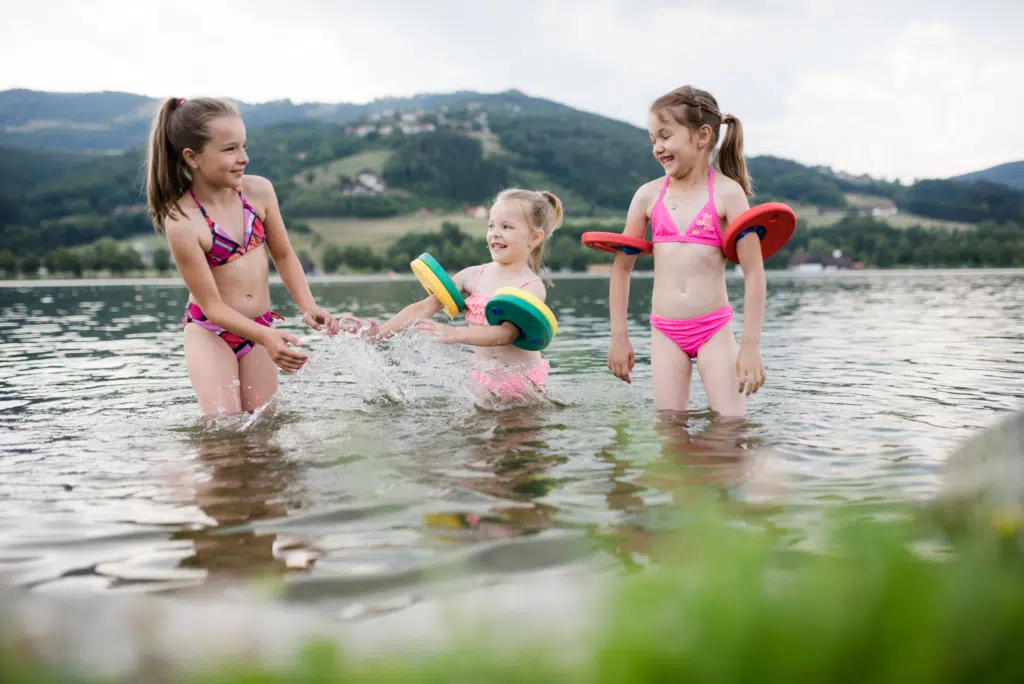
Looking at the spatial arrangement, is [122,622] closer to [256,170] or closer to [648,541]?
[648,541]

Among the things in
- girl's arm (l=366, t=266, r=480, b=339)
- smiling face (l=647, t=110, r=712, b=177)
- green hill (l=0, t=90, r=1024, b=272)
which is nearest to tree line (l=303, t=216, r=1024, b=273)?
green hill (l=0, t=90, r=1024, b=272)

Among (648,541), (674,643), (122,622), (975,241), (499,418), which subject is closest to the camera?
(674,643)

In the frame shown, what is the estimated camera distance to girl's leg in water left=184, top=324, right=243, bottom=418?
560 cm

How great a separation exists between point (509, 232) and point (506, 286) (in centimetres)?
42

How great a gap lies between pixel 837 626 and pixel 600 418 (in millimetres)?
4965

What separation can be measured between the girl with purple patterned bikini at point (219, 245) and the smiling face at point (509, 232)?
4.66ft

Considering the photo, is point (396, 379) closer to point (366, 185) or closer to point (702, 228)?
point (702, 228)

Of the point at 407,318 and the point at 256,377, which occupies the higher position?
the point at 407,318

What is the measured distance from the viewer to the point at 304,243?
9394cm

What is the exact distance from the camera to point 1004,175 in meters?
145

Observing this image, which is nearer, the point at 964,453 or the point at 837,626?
the point at 837,626

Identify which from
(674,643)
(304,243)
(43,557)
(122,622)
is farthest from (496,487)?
(304,243)

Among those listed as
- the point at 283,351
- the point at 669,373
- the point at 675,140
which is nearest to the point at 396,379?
the point at 283,351

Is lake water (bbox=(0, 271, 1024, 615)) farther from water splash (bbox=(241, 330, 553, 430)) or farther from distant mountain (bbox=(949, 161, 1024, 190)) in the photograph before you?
distant mountain (bbox=(949, 161, 1024, 190))
